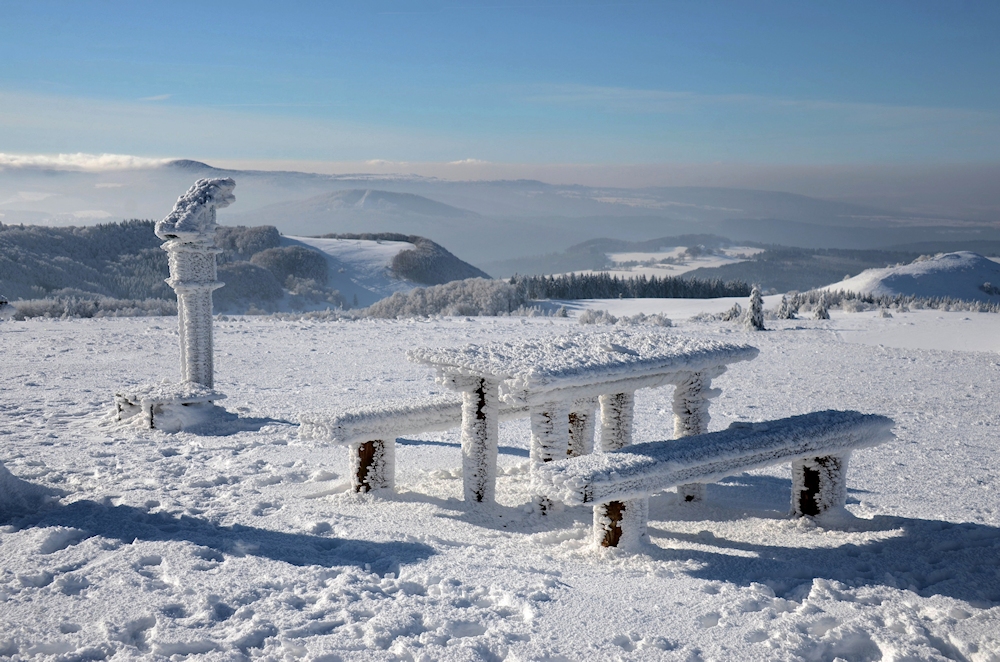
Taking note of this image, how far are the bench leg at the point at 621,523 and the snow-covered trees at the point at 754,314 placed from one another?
43.9 ft

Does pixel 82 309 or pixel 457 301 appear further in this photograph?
pixel 457 301

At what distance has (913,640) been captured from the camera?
11.8 ft

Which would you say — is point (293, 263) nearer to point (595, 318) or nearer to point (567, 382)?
point (595, 318)

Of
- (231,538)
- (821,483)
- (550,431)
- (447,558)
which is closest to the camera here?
(447,558)

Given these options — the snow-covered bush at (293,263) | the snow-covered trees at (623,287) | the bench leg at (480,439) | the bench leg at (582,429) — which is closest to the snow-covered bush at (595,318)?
the snow-covered trees at (623,287)

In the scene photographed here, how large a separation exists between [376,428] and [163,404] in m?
3.70

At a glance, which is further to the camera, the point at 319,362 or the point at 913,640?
the point at 319,362

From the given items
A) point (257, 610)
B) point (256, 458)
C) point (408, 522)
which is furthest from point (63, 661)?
point (256, 458)

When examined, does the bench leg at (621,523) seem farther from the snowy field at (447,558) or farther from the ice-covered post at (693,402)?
the ice-covered post at (693,402)

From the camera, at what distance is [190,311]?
354 inches

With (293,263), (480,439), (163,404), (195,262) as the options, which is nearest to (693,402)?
(480,439)

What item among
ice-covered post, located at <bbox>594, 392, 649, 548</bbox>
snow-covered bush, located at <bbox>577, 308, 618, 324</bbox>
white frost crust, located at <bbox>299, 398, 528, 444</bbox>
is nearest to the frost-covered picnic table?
white frost crust, located at <bbox>299, 398, 528, 444</bbox>

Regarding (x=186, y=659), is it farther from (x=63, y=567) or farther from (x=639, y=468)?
(x=639, y=468)

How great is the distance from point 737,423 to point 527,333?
34.4ft
